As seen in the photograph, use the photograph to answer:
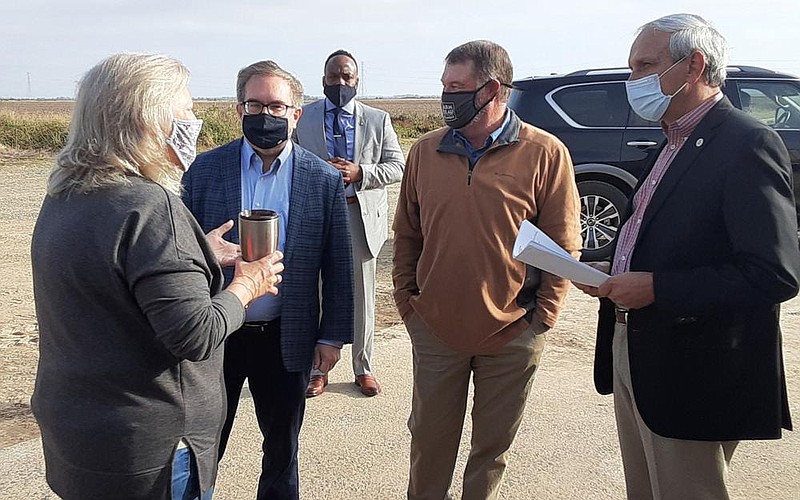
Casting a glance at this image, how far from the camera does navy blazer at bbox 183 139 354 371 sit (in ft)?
9.41

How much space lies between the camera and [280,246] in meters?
2.87

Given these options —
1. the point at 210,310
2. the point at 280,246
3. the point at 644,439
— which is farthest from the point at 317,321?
the point at 644,439

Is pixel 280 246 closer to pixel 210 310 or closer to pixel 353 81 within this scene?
pixel 210 310

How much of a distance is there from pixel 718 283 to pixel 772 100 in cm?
694

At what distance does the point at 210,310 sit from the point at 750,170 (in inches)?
61.8

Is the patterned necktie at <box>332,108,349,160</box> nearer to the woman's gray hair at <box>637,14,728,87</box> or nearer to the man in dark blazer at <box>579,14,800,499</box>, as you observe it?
the man in dark blazer at <box>579,14,800,499</box>

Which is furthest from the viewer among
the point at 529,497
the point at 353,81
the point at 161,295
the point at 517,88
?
the point at 517,88

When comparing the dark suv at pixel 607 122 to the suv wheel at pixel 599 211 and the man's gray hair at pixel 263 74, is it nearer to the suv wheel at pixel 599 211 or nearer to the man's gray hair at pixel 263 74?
the suv wheel at pixel 599 211

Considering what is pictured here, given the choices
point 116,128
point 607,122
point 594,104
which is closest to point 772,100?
point 607,122

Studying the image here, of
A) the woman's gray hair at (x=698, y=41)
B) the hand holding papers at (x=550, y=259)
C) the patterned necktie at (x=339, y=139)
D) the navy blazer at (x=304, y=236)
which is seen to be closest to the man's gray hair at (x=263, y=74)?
the navy blazer at (x=304, y=236)

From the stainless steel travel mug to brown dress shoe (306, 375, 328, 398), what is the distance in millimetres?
2335

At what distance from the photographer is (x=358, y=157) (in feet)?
15.4

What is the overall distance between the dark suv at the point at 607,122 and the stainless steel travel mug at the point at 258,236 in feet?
20.1

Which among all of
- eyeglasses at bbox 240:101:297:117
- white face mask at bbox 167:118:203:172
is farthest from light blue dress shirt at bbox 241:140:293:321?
white face mask at bbox 167:118:203:172
